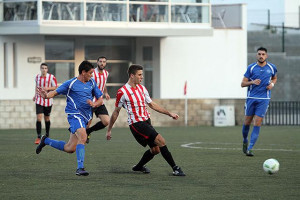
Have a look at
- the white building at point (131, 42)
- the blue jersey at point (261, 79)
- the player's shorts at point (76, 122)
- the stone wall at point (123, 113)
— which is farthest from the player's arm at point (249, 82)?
the white building at point (131, 42)

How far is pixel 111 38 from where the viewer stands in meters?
34.4

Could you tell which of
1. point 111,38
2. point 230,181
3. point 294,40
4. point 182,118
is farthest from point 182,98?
point 230,181

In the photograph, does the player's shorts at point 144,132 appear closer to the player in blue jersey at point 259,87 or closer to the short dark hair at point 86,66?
the short dark hair at point 86,66

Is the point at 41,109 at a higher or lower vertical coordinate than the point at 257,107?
lower

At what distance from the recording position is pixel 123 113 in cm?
3127

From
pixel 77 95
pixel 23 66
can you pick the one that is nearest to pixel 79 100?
pixel 77 95

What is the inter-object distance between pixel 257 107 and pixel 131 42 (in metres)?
18.5

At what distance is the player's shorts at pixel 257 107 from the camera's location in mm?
16859

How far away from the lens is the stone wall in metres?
30.1

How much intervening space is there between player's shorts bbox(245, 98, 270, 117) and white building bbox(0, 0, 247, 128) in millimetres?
15138

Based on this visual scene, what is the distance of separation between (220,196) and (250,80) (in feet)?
22.8

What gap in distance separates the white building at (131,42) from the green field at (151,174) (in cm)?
1157

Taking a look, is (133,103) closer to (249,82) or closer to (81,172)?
(81,172)

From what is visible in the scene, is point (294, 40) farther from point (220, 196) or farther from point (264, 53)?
point (220, 196)
